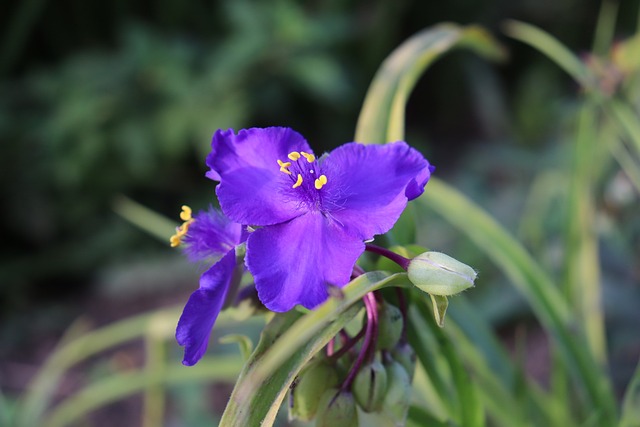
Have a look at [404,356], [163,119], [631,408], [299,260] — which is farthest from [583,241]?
[163,119]

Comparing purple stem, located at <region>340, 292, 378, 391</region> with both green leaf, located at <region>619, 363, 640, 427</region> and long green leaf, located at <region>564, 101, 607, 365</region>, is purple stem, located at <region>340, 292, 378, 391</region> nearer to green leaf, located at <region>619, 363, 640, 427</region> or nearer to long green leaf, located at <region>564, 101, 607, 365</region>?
green leaf, located at <region>619, 363, 640, 427</region>

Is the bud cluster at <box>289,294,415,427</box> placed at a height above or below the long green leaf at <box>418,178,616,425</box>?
below

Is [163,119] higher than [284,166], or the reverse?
[163,119]

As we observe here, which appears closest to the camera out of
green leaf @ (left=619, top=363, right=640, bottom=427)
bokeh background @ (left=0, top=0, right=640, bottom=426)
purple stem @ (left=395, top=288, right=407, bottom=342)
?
purple stem @ (left=395, top=288, right=407, bottom=342)

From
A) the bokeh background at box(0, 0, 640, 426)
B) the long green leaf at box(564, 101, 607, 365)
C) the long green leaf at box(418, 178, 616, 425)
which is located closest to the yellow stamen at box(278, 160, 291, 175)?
the long green leaf at box(418, 178, 616, 425)

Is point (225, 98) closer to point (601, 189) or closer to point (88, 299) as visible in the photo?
point (88, 299)

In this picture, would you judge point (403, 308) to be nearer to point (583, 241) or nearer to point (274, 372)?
point (274, 372)
